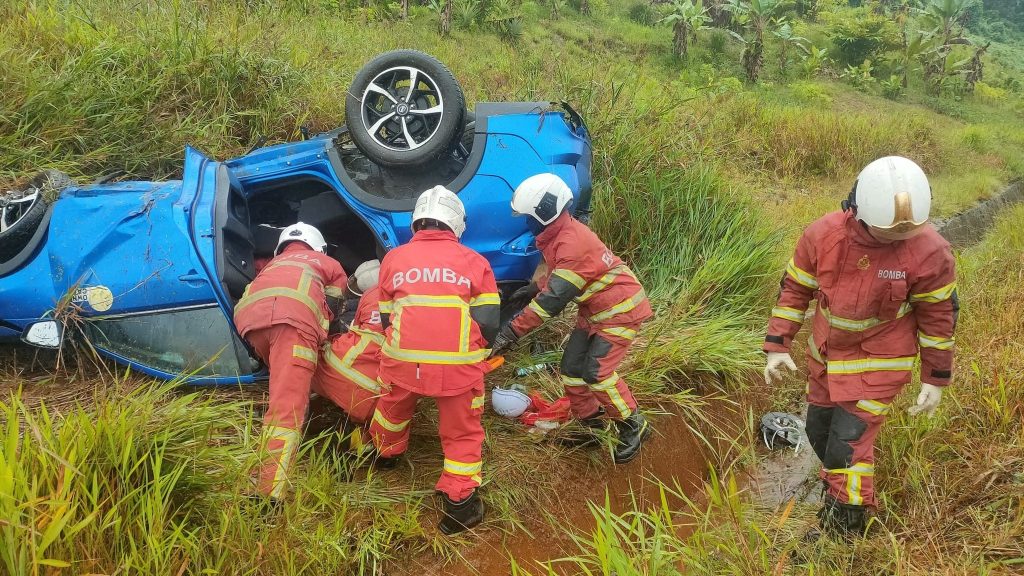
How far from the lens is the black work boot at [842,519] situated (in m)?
2.74

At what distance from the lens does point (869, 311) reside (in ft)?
8.58

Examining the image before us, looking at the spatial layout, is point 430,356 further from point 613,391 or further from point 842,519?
point 842,519

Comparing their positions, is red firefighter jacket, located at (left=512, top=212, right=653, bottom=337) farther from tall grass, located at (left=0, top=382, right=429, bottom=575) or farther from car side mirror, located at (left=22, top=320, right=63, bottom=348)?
car side mirror, located at (left=22, top=320, right=63, bottom=348)

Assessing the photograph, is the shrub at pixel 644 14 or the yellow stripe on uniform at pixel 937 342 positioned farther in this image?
the shrub at pixel 644 14

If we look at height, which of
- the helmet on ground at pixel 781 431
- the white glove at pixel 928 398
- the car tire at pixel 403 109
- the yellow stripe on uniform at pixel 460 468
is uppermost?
the car tire at pixel 403 109

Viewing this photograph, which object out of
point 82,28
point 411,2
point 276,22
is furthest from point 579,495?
point 411,2

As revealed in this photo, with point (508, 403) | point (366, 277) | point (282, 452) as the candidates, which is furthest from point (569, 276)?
point (282, 452)

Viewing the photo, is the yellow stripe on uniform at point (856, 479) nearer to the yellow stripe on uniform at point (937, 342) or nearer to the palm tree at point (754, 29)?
the yellow stripe on uniform at point (937, 342)

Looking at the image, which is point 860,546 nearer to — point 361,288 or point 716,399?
point 716,399

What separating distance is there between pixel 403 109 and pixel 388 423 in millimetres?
1724

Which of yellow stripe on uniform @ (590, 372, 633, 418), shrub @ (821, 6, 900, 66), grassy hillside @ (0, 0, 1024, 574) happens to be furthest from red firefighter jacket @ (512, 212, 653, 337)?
shrub @ (821, 6, 900, 66)

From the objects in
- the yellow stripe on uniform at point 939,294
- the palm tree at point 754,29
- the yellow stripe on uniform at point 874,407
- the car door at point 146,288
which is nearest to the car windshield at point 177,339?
the car door at point 146,288

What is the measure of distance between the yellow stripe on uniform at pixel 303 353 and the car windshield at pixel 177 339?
391mm

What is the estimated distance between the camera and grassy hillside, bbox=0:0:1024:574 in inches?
76.0
